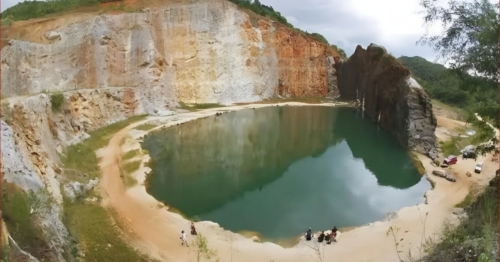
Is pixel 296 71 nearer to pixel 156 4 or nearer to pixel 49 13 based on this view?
pixel 156 4

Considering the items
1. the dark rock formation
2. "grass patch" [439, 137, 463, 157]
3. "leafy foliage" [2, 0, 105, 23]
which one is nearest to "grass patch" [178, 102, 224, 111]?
"leafy foliage" [2, 0, 105, 23]

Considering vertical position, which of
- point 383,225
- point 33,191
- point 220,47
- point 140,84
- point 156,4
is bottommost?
point 383,225

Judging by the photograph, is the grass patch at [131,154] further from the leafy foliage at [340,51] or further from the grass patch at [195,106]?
the leafy foliage at [340,51]

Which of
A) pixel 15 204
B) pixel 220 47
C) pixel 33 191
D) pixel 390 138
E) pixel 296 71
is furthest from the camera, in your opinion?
pixel 296 71

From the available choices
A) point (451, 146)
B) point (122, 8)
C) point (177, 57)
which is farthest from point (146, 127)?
point (451, 146)

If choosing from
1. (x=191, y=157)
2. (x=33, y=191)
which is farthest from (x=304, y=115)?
(x=33, y=191)

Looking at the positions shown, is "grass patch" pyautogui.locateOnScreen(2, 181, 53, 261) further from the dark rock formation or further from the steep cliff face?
→ the dark rock formation

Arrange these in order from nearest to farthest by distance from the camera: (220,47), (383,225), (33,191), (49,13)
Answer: (33,191), (383,225), (49,13), (220,47)
